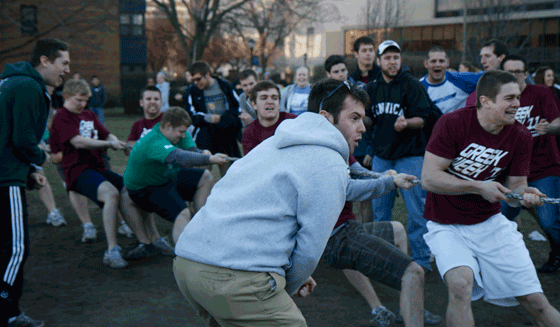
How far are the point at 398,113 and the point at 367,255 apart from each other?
224cm

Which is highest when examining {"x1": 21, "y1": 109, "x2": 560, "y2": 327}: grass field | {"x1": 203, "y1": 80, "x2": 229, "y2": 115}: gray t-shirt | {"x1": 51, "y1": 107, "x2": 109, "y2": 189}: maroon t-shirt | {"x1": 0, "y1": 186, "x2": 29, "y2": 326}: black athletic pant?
{"x1": 203, "y1": 80, "x2": 229, "y2": 115}: gray t-shirt

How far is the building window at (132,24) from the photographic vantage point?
143 ft

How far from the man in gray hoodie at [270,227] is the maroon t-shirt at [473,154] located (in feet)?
4.73

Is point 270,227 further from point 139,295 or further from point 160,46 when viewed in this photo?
point 160,46

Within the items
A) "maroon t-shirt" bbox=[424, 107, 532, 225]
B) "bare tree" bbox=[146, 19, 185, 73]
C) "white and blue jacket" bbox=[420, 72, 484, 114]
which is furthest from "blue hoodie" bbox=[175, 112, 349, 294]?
"bare tree" bbox=[146, 19, 185, 73]

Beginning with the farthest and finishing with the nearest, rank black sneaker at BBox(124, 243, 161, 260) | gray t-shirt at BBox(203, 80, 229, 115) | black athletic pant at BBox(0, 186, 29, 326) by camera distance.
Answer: gray t-shirt at BBox(203, 80, 229, 115) < black sneaker at BBox(124, 243, 161, 260) < black athletic pant at BBox(0, 186, 29, 326)

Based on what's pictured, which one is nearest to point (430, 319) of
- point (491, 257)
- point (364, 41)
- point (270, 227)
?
point (491, 257)

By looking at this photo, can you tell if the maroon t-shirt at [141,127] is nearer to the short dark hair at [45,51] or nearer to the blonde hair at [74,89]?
the blonde hair at [74,89]

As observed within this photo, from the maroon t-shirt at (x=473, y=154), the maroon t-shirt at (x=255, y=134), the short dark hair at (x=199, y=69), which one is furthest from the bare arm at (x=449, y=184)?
the short dark hair at (x=199, y=69)

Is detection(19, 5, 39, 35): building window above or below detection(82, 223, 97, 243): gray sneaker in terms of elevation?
above

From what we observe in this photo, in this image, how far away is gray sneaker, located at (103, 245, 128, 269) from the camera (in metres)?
5.78

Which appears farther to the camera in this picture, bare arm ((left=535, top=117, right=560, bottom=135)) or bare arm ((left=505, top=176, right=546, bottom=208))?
bare arm ((left=535, top=117, right=560, bottom=135))

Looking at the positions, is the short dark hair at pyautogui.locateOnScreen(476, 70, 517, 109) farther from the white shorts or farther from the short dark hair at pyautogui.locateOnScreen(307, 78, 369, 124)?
the short dark hair at pyautogui.locateOnScreen(307, 78, 369, 124)

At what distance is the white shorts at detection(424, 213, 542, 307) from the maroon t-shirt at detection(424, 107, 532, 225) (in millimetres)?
89
